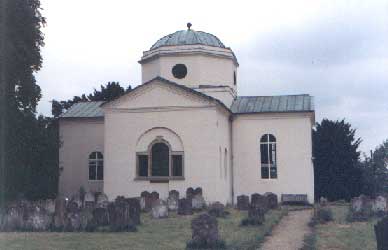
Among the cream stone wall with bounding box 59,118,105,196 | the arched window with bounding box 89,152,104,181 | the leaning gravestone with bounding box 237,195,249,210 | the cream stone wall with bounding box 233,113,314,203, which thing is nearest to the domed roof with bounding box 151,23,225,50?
the cream stone wall with bounding box 233,113,314,203

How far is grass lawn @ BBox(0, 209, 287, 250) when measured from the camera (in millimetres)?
13289

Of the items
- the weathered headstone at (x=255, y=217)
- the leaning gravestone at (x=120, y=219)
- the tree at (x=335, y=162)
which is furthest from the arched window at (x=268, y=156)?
the leaning gravestone at (x=120, y=219)

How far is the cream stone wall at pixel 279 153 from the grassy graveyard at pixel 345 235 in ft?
28.7

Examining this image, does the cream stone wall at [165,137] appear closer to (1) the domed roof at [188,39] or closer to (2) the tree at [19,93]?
(2) the tree at [19,93]

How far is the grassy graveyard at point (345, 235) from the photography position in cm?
1361

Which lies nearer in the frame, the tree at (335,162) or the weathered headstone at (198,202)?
the weathered headstone at (198,202)

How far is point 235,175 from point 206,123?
15.6ft

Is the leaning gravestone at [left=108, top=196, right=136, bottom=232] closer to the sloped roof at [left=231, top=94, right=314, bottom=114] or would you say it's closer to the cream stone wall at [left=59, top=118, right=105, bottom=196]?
the sloped roof at [left=231, top=94, right=314, bottom=114]

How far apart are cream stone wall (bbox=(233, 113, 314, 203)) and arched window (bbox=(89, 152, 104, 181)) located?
8.35m

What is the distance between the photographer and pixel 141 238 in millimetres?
14773

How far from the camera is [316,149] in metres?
36.7

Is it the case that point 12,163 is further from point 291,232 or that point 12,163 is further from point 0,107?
point 291,232

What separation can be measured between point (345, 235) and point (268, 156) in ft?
45.8

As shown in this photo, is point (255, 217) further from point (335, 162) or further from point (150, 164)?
point (335, 162)
